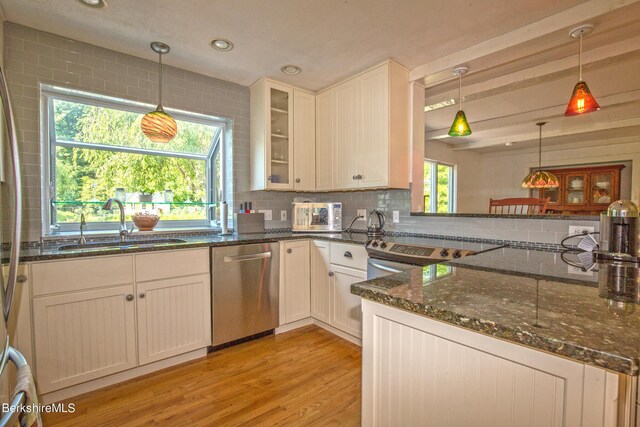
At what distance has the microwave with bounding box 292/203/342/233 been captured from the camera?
300 cm

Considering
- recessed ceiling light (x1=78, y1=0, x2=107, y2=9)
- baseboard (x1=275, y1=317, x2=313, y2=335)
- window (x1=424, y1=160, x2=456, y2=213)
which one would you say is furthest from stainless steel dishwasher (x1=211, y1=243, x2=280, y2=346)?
window (x1=424, y1=160, x2=456, y2=213)

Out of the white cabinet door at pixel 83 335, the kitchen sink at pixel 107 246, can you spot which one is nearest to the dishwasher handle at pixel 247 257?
the kitchen sink at pixel 107 246

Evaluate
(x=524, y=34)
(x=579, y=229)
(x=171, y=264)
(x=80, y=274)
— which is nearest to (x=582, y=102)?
(x=524, y=34)

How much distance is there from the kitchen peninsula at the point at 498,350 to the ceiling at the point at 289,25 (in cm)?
165

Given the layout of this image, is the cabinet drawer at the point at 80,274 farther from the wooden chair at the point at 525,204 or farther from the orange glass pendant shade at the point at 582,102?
the wooden chair at the point at 525,204

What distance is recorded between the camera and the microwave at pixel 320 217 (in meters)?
3.00

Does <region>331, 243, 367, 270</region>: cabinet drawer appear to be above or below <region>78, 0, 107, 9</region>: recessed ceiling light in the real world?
below

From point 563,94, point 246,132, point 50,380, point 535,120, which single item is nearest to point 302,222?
point 246,132

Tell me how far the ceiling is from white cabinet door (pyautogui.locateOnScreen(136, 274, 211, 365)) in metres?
1.71

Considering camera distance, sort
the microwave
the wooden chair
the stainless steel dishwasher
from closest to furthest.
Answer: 1. the stainless steel dishwasher
2. the wooden chair
3. the microwave

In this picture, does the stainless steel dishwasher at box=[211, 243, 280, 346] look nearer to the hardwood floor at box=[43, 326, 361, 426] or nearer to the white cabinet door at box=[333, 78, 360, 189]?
the hardwood floor at box=[43, 326, 361, 426]

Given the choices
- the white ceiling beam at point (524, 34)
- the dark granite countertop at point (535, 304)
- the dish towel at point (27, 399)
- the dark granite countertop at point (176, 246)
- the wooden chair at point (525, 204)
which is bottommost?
the dish towel at point (27, 399)

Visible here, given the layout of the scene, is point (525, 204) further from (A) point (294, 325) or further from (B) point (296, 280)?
(A) point (294, 325)

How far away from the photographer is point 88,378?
1815 millimetres
